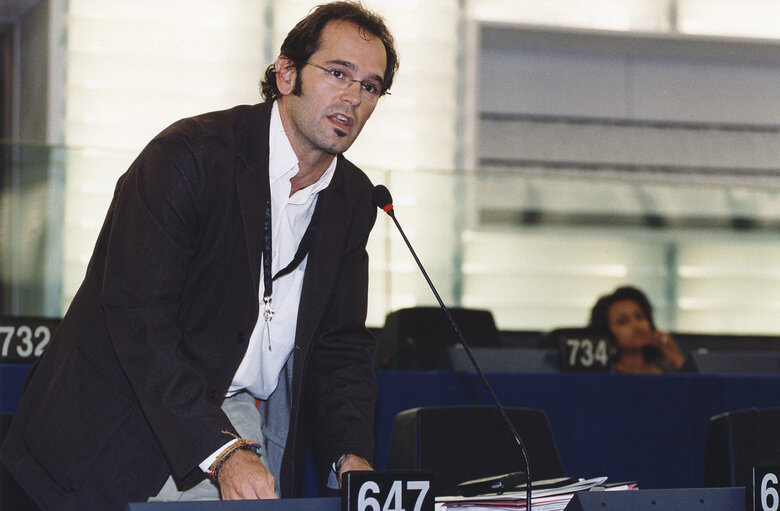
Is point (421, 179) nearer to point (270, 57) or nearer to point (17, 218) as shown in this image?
point (270, 57)

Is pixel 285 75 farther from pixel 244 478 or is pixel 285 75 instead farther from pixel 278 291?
pixel 244 478

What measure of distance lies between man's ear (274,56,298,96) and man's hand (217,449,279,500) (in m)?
0.65

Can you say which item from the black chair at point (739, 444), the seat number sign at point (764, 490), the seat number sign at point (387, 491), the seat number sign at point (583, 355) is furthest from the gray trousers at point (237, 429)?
the seat number sign at point (583, 355)

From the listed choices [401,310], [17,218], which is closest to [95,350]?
[401,310]

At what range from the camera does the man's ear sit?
1.94 metres

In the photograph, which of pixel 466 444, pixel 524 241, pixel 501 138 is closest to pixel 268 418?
pixel 466 444

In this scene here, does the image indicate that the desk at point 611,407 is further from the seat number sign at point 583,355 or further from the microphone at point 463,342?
the microphone at point 463,342

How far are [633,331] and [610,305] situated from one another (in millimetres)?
150

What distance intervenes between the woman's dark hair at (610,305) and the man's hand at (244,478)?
3.40 m

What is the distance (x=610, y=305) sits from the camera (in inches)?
193

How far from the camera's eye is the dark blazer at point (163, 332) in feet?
5.47

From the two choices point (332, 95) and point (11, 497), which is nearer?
point (332, 95)

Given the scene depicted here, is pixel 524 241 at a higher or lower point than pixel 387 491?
higher

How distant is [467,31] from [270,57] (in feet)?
3.61
